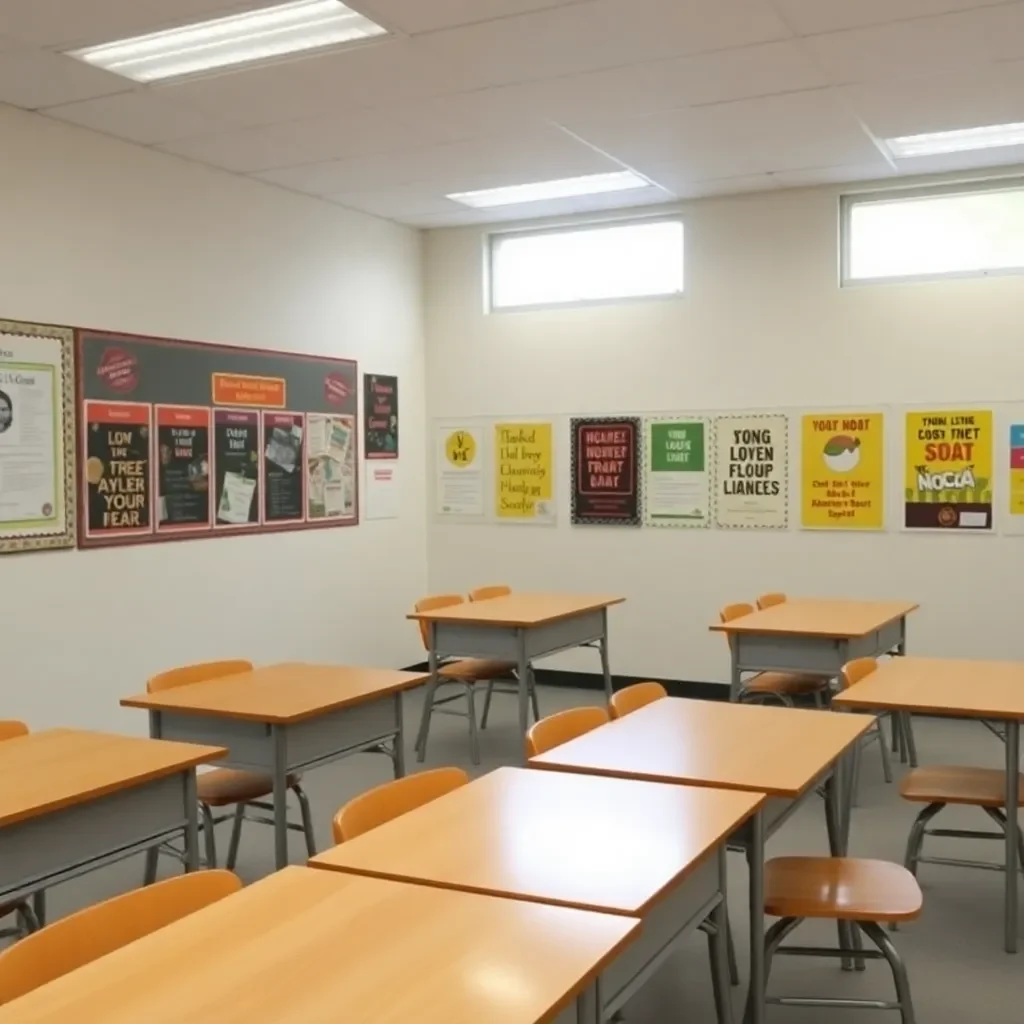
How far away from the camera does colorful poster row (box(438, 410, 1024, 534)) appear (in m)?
6.37

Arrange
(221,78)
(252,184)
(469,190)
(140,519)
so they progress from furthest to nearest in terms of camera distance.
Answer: (469,190) → (252,184) → (140,519) → (221,78)

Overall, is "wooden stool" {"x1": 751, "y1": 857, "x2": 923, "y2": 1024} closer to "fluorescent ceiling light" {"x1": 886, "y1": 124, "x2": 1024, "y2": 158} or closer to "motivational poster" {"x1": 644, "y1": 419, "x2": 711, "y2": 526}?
"fluorescent ceiling light" {"x1": 886, "y1": 124, "x2": 1024, "y2": 158}

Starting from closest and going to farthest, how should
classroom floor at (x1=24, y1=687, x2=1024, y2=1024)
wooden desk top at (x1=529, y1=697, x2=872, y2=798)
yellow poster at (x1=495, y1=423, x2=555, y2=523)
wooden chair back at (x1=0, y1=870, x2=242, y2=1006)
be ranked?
wooden chair back at (x1=0, y1=870, x2=242, y2=1006), wooden desk top at (x1=529, y1=697, x2=872, y2=798), classroom floor at (x1=24, y1=687, x2=1024, y2=1024), yellow poster at (x1=495, y1=423, x2=555, y2=523)

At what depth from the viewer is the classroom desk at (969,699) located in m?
3.37

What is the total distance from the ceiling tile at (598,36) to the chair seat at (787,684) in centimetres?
269

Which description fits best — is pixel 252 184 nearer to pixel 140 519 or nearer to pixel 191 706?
pixel 140 519

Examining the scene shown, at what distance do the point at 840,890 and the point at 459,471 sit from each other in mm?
5362

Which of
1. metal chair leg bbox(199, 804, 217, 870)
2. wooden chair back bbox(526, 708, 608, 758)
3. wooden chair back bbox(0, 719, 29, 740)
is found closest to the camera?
wooden chair back bbox(526, 708, 608, 758)

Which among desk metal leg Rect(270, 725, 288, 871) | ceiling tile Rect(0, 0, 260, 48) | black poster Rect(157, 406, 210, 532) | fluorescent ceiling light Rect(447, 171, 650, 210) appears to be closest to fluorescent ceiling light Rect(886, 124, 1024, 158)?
fluorescent ceiling light Rect(447, 171, 650, 210)

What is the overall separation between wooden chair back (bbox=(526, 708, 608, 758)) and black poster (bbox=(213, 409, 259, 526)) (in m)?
3.15

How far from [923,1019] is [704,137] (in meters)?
3.98

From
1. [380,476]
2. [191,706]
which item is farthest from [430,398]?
[191,706]

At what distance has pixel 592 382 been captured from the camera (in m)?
7.33

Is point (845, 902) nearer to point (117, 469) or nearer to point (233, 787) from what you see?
point (233, 787)
